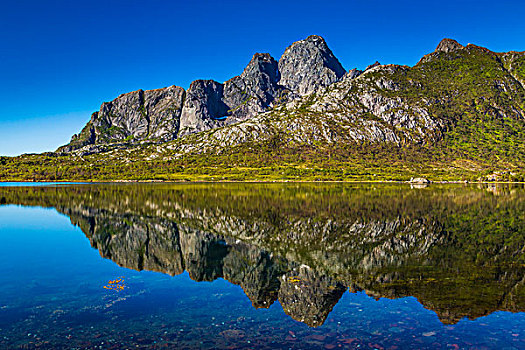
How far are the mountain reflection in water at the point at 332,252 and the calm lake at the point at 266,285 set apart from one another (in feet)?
0.51

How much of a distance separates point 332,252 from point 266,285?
34.0ft

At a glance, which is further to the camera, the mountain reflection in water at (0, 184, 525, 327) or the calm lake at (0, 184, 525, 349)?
the mountain reflection in water at (0, 184, 525, 327)

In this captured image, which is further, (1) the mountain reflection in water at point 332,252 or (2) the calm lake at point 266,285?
(1) the mountain reflection in water at point 332,252

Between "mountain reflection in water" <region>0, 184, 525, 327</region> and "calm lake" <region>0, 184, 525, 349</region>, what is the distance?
0.51ft

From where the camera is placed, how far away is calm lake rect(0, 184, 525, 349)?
16016 mm

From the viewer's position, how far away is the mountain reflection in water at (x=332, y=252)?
21.2 metres

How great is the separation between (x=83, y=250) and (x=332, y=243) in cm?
2526

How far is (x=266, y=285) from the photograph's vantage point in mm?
23344

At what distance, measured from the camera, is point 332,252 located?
31672 millimetres

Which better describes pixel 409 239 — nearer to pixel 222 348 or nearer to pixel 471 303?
pixel 471 303

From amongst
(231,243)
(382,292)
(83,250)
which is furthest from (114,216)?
(382,292)

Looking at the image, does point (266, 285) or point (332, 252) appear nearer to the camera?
point (266, 285)

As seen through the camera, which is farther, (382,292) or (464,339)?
(382,292)

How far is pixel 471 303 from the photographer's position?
19.5 m
